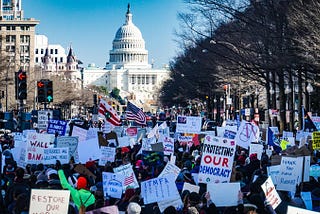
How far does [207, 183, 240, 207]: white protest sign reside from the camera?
1242cm

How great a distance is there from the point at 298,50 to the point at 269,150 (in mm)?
10801

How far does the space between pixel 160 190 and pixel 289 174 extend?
3.39m

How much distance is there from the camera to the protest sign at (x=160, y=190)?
12.5 meters

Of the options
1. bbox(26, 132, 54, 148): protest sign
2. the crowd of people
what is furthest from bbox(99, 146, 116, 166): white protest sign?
bbox(26, 132, 54, 148): protest sign

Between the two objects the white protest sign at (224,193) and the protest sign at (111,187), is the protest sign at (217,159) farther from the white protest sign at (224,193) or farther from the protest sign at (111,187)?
the white protest sign at (224,193)

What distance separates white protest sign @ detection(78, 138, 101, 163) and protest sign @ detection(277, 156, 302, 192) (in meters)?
5.76

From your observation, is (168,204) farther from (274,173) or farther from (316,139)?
(316,139)

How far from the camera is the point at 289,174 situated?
15.2 m

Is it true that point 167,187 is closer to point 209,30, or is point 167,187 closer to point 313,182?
point 313,182

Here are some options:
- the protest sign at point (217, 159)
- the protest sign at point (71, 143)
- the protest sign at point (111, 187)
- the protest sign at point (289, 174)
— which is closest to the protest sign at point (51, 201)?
the protest sign at point (111, 187)

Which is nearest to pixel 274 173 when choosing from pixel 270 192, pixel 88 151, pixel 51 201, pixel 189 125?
pixel 270 192

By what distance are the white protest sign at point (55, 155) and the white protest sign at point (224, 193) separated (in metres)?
Result: 6.86

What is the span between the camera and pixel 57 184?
48.5ft

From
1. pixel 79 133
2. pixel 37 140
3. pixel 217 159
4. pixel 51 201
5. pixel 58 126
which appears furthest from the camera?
pixel 58 126
